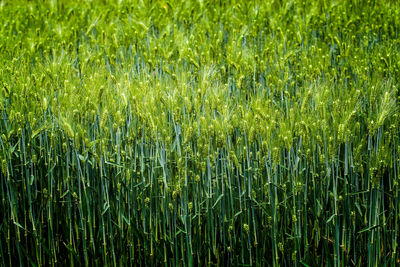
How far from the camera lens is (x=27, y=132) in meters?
2.12

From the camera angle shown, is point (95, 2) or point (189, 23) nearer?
point (189, 23)

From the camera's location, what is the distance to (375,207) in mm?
1854

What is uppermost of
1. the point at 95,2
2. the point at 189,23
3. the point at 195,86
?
the point at 95,2

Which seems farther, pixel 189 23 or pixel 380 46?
pixel 189 23

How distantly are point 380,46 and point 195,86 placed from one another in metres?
1.03

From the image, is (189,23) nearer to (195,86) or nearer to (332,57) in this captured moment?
(332,57)

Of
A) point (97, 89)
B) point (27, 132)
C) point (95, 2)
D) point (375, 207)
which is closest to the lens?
point (375, 207)

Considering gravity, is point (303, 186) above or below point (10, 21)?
below

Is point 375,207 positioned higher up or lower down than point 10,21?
A: lower down

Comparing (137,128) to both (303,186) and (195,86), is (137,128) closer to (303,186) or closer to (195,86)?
(195,86)

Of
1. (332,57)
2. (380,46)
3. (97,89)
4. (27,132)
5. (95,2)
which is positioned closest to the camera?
(97,89)

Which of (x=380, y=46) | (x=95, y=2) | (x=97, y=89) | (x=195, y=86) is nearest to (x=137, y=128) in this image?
(x=97, y=89)

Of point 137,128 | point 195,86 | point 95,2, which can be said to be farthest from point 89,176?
point 95,2

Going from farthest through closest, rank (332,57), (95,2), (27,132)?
(95,2) → (332,57) → (27,132)
